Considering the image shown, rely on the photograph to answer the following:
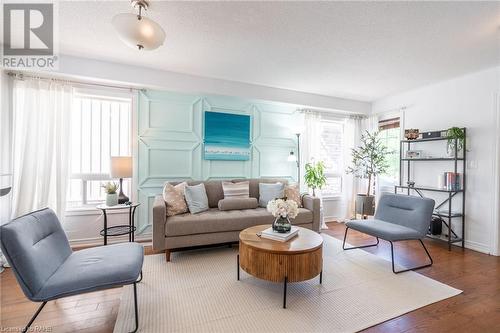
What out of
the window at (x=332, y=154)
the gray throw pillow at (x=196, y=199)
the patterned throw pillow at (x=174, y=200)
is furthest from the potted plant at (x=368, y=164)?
the patterned throw pillow at (x=174, y=200)

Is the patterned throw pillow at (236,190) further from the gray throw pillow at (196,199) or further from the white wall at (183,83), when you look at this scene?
the white wall at (183,83)

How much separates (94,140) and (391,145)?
5423 millimetres

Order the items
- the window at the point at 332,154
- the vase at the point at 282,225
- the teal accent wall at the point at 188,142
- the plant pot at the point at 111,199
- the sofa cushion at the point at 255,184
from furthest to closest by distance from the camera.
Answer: the window at the point at 332,154
the sofa cushion at the point at 255,184
the teal accent wall at the point at 188,142
the plant pot at the point at 111,199
the vase at the point at 282,225

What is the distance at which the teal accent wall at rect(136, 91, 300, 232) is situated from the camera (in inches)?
143

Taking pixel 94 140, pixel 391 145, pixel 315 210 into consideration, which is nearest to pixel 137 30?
pixel 94 140

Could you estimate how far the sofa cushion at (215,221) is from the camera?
2852 millimetres

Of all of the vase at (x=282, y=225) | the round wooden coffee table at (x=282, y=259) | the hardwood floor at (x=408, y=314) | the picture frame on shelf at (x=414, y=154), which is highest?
the picture frame on shelf at (x=414, y=154)

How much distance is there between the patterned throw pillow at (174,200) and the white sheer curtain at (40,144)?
1423mm

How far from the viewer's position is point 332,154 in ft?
16.6

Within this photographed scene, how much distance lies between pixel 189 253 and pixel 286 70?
2.96 meters

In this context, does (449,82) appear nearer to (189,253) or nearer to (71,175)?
(189,253)

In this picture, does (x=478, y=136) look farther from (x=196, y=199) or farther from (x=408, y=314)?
(x=196, y=199)

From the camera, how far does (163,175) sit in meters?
3.75

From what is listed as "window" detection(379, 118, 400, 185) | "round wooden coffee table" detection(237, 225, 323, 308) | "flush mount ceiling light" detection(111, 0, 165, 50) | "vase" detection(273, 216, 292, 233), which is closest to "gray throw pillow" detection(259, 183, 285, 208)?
"vase" detection(273, 216, 292, 233)
